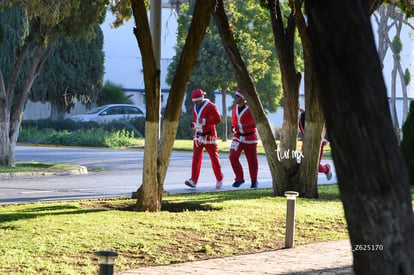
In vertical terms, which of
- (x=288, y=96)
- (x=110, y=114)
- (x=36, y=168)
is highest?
(x=110, y=114)

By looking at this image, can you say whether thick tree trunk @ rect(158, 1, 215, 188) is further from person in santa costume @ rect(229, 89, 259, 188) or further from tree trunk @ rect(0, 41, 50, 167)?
tree trunk @ rect(0, 41, 50, 167)

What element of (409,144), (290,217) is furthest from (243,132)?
(290,217)

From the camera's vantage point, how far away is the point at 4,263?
8297 millimetres

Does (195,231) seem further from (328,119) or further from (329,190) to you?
(329,190)

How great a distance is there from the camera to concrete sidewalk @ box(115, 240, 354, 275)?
8406mm

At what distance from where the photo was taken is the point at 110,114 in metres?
45.1

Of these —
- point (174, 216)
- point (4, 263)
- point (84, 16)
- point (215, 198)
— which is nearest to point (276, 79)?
point (84, 16)

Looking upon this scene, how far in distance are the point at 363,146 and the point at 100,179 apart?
1627 centimetres

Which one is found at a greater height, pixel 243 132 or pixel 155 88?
pixel 155 88

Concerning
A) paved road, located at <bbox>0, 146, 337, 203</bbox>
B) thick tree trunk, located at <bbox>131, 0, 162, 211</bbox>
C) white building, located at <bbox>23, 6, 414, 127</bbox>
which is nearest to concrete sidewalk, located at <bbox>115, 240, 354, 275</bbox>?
thick tree trunk, located at <bbox>131, 0, 162, 211</bbox>

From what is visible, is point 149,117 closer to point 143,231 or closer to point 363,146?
point 143,231

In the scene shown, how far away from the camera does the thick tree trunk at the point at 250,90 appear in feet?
48.7

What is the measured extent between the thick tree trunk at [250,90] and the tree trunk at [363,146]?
385 inches

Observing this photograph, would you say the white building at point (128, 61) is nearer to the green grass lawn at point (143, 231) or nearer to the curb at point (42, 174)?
the curb at point (42, 174)
